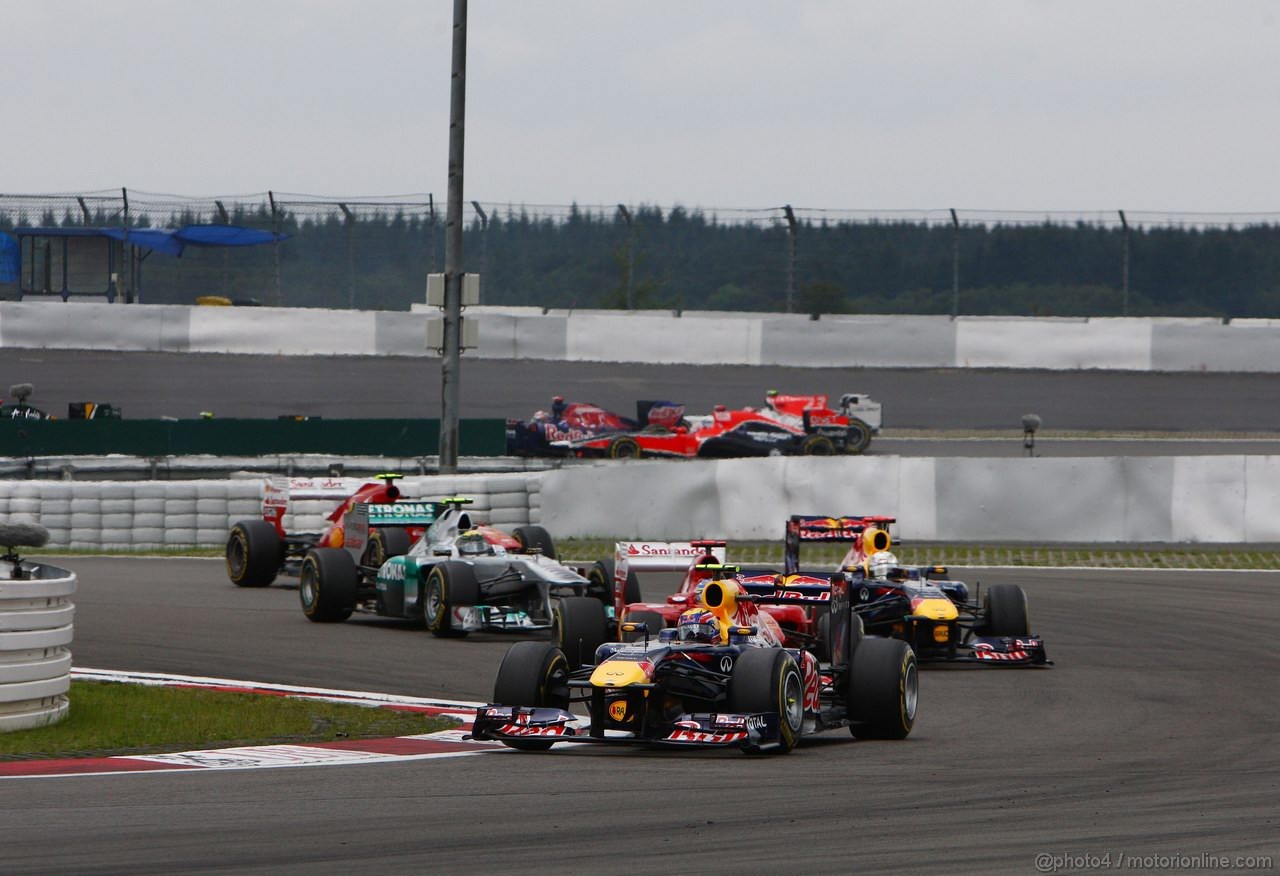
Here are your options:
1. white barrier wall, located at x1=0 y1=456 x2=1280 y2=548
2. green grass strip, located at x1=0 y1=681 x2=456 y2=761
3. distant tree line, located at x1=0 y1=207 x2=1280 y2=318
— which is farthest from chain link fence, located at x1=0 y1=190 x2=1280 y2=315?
green grass strip, located at x1=0 y1=681 x2=456 y2=761

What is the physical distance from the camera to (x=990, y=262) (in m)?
38.7

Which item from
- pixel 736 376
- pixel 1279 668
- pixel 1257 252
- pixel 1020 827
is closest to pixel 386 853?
pixel 1020 827

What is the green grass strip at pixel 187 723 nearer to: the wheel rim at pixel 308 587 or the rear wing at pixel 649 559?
the rear wing at pixel 649 559

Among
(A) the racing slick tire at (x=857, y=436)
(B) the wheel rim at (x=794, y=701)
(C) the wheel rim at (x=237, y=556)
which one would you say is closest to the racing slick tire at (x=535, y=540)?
(C) the wheel rim at (x=237, y=556)

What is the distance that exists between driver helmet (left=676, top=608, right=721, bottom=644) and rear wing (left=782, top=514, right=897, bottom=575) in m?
4.45

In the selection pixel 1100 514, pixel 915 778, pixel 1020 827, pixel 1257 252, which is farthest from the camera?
pixel 1257 252

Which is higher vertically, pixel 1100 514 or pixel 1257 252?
pixel 1257 252

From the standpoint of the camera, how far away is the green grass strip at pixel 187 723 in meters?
10.1

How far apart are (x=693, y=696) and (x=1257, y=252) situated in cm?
3082

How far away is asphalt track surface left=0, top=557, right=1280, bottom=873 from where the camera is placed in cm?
696

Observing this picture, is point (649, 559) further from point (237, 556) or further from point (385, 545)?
point (237, 556)

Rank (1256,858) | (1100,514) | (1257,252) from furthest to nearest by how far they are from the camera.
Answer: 1. (1257,252)
2. (1100,514)
3. (1256,858)

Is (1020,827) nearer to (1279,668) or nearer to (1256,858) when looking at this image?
(1256,858)

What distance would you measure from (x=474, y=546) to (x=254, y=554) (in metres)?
4.14
